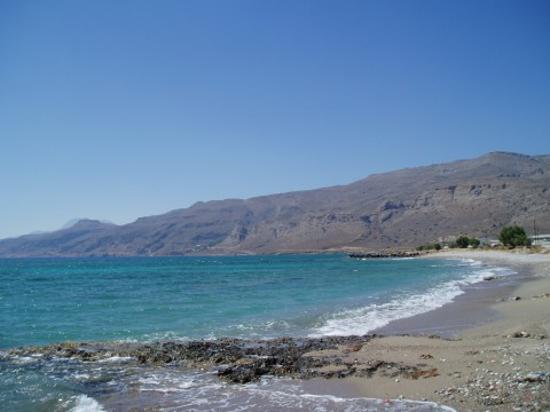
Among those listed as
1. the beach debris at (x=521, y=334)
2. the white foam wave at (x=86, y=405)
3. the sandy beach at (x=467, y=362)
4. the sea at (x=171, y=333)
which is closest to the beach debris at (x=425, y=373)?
the sandy beach at (x=467, y=362)

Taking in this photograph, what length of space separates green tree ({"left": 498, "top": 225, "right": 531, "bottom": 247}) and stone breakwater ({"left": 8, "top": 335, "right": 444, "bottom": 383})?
11057cm

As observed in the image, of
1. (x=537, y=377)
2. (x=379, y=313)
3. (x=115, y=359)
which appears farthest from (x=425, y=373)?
(x=379, y=313)

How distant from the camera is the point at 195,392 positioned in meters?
12.0

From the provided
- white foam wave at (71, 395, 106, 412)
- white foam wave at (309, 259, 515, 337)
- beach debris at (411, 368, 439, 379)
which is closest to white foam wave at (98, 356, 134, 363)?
white foam wave at (71, 395, 106, 412)

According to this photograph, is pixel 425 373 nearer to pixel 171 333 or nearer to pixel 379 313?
pixel 171 333

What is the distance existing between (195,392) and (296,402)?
8.66 ft

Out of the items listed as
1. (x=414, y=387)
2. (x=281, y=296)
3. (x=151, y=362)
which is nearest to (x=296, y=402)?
(x=414, y=387)

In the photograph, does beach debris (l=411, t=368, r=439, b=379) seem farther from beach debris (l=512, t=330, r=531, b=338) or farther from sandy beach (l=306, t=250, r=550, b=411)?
beach debris (l=512, t=330, r=531, b=338)

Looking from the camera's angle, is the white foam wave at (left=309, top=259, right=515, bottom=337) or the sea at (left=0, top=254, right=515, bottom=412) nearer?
the sea at (left=0, top=254, right=515, bottom=412)

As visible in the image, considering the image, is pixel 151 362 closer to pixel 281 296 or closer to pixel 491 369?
pixel 491 369

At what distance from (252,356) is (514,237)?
117 m

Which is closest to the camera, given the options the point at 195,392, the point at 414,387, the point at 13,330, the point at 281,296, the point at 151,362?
the point at 414,387

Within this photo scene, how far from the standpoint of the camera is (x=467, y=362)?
1270 cm

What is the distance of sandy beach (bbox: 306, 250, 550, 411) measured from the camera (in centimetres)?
983
